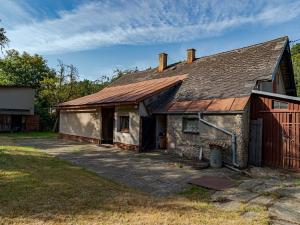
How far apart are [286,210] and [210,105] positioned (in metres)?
7.19

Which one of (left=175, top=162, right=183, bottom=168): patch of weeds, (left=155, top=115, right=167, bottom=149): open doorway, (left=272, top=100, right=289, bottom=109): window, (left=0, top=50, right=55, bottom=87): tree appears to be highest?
(left=0, top=50, right=55, bottom=87): tree

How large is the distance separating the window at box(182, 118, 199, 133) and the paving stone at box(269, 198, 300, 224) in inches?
269

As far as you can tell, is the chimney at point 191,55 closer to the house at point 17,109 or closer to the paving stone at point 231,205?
the paving stone at point 231,205

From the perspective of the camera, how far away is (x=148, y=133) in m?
16.5

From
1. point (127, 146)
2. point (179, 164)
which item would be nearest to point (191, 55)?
point (127, 146)

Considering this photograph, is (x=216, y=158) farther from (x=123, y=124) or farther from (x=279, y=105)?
(x=123, y=124)

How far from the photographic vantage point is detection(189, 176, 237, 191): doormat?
8746 millimetres

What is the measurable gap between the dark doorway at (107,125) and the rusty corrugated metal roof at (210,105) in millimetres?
5463

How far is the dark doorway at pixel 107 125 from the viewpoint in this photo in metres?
19.4

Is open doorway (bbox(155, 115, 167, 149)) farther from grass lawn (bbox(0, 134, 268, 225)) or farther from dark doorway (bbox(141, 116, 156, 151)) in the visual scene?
grass lawn (bbox(0, 134, 268, 225))

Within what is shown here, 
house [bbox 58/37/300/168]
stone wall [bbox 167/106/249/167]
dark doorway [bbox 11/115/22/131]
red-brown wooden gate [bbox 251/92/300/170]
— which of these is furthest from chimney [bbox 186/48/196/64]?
dark doorway [bbox 11/115/22/131]

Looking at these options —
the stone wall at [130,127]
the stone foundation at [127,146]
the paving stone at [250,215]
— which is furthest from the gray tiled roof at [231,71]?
the paving stone at [250,215]

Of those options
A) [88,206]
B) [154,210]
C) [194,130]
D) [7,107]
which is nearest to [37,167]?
[88,206]

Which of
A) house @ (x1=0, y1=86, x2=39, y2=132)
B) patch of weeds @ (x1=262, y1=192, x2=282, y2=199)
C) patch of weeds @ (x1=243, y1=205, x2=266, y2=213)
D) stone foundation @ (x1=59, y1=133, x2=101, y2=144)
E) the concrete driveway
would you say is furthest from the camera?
house @ (x1=0, y1=86, x2=39, y2=132)
